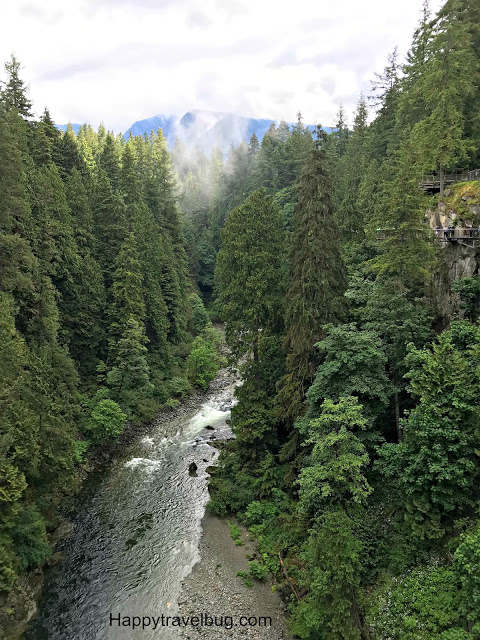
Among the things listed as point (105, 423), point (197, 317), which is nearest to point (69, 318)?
point (105, 423)

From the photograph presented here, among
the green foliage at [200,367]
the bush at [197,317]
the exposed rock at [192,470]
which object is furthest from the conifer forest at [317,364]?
the bush at [197,317]

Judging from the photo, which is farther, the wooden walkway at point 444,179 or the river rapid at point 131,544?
the wooden walkway at point 444,179

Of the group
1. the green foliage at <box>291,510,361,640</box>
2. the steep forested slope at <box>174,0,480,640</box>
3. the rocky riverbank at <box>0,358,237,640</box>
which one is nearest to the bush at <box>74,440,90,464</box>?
the rocky riverbank at <box>0,358,237,640</box>

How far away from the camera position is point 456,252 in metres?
21.8

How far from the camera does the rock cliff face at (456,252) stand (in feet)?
67.9

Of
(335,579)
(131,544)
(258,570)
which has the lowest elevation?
(258,570)

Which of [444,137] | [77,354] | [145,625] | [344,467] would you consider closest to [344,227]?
[444,137]

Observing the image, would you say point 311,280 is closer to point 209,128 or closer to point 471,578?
point 471,578

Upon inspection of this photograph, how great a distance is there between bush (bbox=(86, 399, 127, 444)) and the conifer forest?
0.54ft

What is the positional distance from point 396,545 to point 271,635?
594 cm

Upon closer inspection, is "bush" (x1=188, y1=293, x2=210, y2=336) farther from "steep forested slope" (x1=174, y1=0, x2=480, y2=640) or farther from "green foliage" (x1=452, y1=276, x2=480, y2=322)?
"green foliage" (x1=452, y1=276, x2=480, y2=322)

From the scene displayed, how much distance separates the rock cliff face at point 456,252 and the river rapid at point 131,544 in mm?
17734

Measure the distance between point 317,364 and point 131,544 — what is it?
13.4m

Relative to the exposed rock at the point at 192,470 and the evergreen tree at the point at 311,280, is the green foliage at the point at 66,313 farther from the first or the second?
the evergreen tree at the point at 311,280
